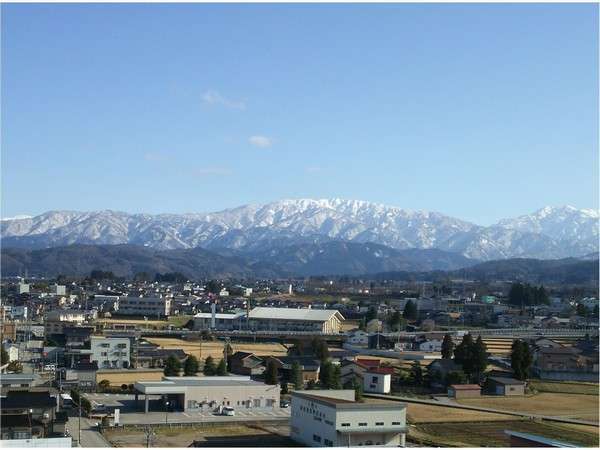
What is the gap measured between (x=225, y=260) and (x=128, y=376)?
264 ft

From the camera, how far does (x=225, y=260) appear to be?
96.5 m

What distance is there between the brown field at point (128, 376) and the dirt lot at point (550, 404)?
580 centimetres

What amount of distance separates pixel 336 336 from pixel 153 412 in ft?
39.7

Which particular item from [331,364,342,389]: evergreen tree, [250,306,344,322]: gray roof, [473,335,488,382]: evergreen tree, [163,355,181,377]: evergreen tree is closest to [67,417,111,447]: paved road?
[163,355,181,377]: evergreen tree

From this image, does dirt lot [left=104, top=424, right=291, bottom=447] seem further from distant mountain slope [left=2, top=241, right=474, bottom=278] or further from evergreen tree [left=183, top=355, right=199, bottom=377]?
distant mountain slope [left=2, top=241, right=474, bottom=278]

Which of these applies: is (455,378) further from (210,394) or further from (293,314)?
(293,314)

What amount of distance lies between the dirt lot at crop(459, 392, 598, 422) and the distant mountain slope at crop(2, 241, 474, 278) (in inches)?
2229

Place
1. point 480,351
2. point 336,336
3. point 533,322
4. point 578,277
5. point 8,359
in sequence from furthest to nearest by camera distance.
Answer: point 578,277 < point 533,322 < point 336,336 < point 8,359 < point 480,351

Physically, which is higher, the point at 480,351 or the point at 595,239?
the point at 595,239

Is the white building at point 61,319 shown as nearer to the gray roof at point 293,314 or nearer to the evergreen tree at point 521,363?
the gray roof at point 293,314

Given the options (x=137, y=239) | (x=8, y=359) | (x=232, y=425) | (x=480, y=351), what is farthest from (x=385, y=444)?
(x=137, y=239)

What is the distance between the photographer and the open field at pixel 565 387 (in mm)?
15508

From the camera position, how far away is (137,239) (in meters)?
144

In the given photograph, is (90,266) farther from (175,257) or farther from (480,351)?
(480,351)
